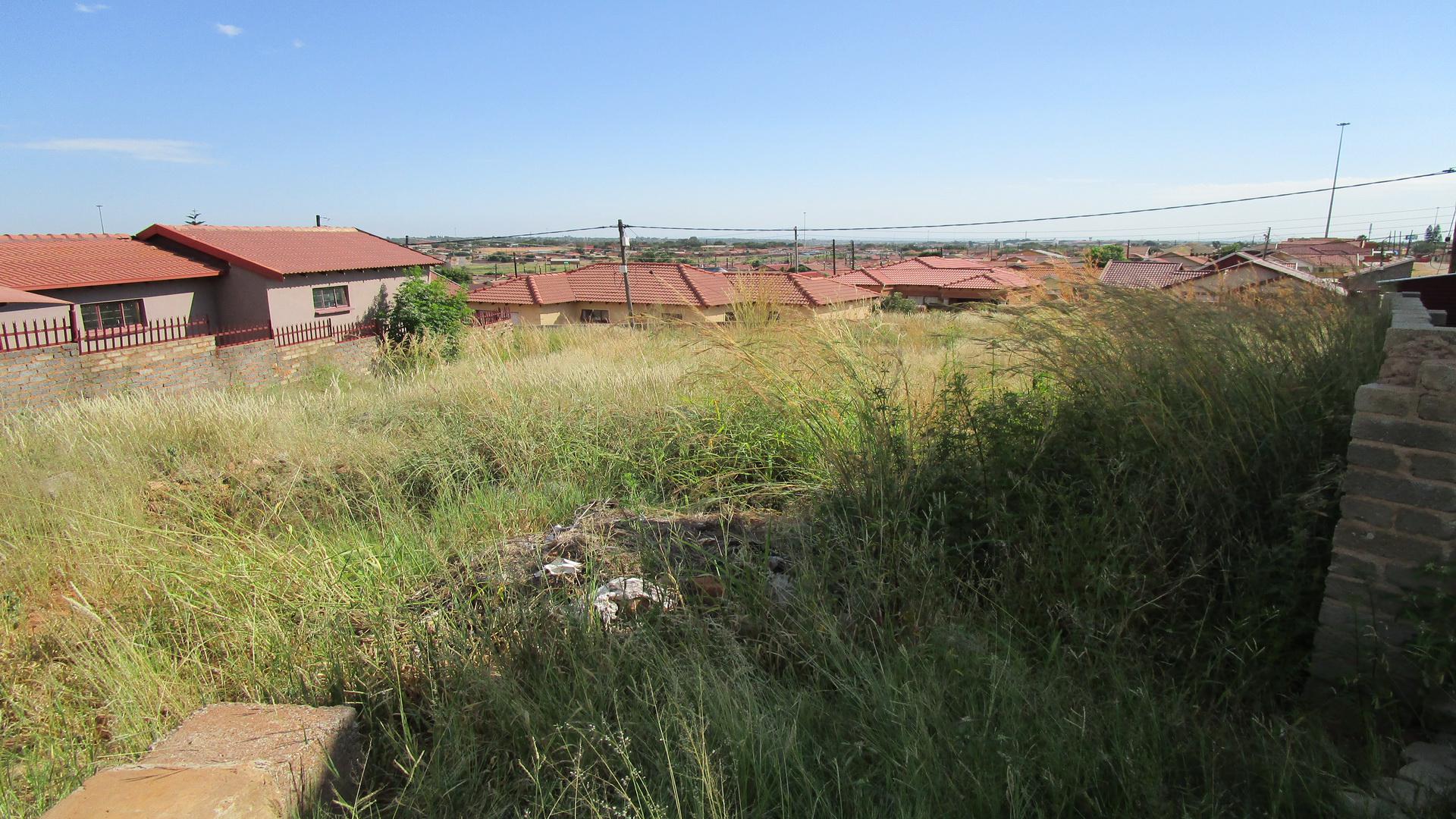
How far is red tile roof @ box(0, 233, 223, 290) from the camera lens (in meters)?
15.5

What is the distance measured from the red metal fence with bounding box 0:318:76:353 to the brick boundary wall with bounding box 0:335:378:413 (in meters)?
0.32

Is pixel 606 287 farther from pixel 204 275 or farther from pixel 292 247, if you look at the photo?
pixel 204 275

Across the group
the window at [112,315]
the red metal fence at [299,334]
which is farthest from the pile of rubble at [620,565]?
the window at [112,315]

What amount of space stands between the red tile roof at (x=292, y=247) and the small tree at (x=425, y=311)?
3.68 metres

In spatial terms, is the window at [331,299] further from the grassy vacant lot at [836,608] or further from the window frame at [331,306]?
the grassy vacant lot at [836,608]

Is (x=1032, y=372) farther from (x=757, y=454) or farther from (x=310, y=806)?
(x=310, y=806)

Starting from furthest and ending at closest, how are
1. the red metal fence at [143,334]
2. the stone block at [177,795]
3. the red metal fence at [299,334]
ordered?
the red metal fence at [299,334] → the red metal fence at [143,334] → the stone block at [177,795]

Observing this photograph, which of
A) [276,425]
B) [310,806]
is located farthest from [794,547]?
[276,425]

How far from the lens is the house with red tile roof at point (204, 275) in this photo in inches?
634

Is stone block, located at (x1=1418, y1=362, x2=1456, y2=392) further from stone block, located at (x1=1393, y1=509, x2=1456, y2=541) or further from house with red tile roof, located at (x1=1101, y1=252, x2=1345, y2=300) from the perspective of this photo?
house with red tile roof, located at (x1=1101, y1=252, x2=1345, y2=300)

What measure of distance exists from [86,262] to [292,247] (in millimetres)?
5014

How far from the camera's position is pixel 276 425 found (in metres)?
5.64

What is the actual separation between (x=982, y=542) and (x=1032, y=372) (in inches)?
52.2

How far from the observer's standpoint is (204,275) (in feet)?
62.2
